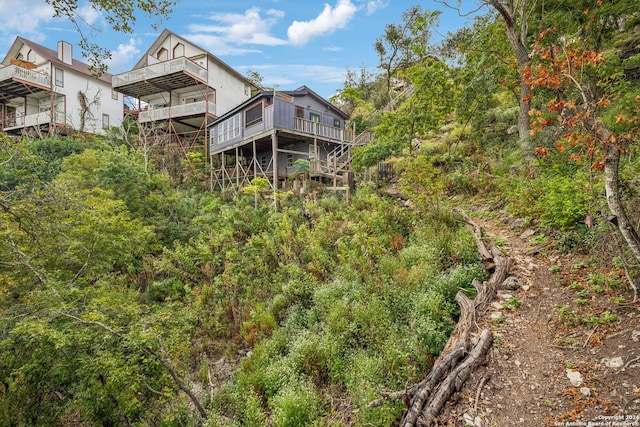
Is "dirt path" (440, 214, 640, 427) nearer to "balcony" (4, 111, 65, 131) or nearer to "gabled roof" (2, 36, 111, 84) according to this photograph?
"balcony" (4, 111, 65, 131)

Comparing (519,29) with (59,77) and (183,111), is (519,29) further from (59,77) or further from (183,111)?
(59,77)

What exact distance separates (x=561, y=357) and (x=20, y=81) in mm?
34953

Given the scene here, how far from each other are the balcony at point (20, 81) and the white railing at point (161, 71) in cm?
597

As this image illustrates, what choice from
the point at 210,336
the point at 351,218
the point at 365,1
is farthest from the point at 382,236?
the point at 365,1

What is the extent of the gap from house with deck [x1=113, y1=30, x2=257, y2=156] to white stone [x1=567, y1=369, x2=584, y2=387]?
2375 cm

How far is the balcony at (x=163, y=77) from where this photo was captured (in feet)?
72.3

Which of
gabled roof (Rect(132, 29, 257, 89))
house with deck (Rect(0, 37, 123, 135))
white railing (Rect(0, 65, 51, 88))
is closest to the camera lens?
white railing (Rect(0, 65, 51, 88))

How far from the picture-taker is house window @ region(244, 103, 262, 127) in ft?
56.2

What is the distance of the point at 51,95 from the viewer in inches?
931

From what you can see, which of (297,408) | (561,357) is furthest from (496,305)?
(297,408)

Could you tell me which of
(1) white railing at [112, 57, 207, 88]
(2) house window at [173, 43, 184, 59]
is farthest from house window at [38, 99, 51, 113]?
(2) house window at [173, 43, 184, 59]

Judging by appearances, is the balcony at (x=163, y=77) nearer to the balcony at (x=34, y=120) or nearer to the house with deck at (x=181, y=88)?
the house with deck at (x=181, y=88)

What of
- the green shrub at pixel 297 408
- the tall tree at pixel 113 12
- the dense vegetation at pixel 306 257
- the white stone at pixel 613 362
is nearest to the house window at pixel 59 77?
the dense vegetation at pixel 306 257

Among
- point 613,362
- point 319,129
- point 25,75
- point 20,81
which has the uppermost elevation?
point 25,75
